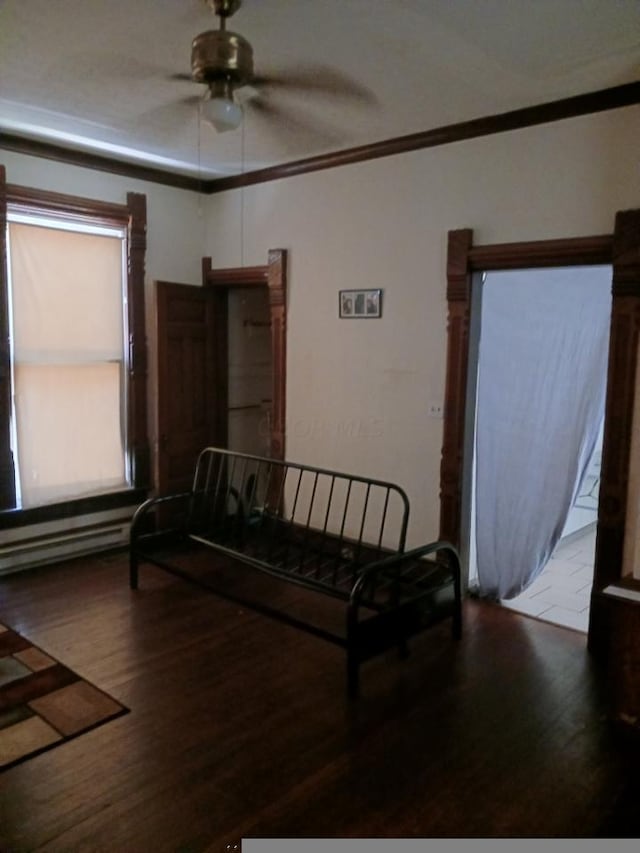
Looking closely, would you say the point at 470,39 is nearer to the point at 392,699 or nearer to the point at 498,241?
the point at 498,241

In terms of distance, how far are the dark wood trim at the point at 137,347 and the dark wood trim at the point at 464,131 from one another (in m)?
0.78

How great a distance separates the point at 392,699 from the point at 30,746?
4.76 ft

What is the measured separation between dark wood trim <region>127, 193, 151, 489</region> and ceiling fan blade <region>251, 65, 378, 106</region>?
193 centimetres

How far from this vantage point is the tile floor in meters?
3.70

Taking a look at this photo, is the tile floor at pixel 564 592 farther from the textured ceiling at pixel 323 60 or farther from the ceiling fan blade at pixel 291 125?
the ceiling fan blade at pixel 291 125

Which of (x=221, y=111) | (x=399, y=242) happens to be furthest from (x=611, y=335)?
(x=221, y=111)

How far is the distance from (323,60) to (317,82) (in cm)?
23

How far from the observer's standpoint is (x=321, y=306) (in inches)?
168

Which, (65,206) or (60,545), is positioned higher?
(65,206)

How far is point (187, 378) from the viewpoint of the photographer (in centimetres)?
484

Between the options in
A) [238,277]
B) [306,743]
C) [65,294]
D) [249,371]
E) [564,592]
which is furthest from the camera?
[249,371]

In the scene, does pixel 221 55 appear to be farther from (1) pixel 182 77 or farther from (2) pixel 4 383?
(2) pixel 4 383

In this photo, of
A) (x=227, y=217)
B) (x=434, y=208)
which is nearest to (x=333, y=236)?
(x=434, y=208)

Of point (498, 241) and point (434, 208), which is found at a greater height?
point (434, 208)
